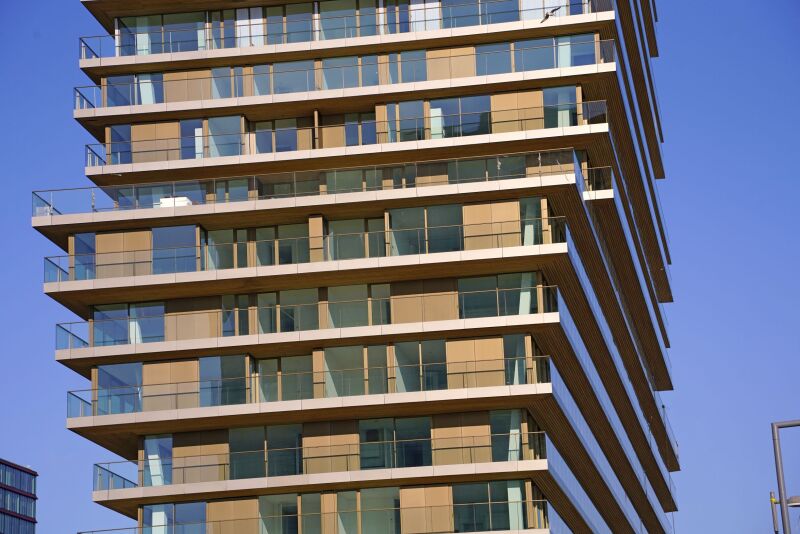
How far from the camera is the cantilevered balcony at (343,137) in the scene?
72125 millimetres

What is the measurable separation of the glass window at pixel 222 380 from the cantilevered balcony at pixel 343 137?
9566mm

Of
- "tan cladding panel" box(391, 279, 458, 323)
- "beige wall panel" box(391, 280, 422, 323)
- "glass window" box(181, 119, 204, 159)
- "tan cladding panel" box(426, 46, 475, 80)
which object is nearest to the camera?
"tan cladding panel" box(391, 279, 458, 323)

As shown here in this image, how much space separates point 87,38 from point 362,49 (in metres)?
13.1

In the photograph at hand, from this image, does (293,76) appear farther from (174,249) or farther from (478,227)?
(478,227)

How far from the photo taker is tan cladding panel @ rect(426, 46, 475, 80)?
240 ft

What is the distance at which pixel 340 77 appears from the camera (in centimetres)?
7431

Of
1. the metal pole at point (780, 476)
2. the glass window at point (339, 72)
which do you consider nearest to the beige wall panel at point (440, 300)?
the glass window at point (339, 72)

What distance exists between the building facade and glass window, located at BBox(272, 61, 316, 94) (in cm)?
10

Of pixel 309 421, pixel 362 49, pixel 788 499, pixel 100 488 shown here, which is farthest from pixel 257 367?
pixel 788 499

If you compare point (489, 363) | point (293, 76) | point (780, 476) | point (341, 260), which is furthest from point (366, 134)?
point (780, 476)

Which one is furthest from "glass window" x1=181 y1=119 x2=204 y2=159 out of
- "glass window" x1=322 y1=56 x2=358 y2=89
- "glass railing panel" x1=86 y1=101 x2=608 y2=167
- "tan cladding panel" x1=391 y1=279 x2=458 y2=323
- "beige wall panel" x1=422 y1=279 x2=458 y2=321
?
"beige wall panel" x1=422 y1=279 x2=458 y2=321

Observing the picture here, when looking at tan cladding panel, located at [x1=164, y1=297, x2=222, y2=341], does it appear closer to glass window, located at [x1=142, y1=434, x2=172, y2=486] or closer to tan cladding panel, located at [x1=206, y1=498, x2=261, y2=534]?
glass window, located at [x1=142, y1=434, x2=172, y2=486]

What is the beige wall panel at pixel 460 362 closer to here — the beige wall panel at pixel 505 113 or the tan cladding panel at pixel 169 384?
the beige wall panel at pixel 505 113

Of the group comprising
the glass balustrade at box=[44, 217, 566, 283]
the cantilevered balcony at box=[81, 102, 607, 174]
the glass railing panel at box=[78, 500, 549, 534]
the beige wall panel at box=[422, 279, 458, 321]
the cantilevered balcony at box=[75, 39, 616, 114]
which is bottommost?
the glass railing panel at box=[78, 500, 549, 534]
